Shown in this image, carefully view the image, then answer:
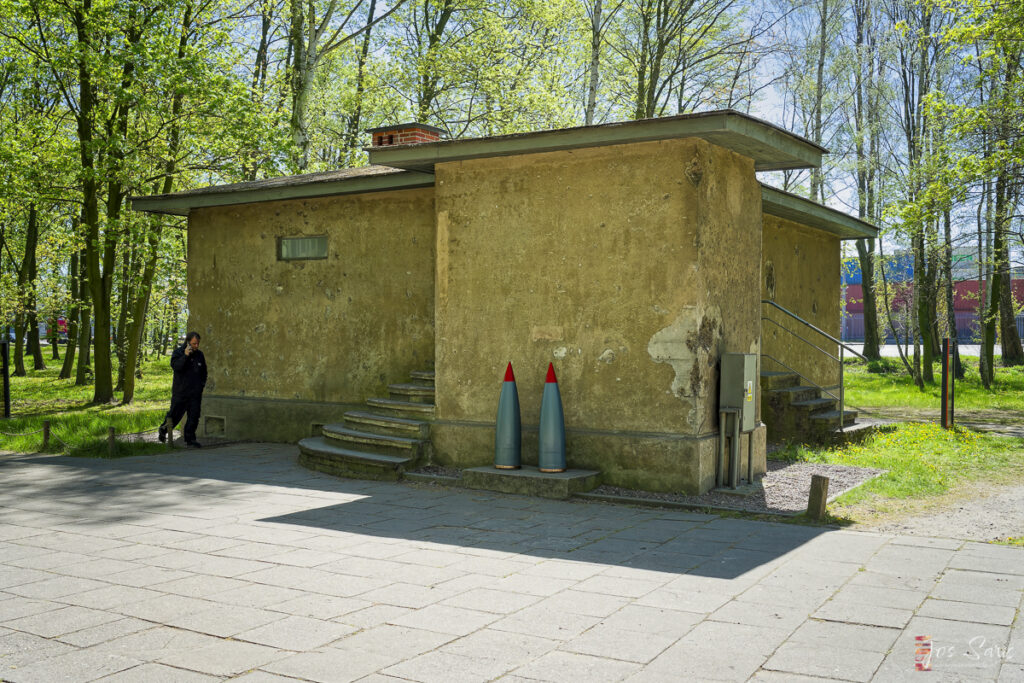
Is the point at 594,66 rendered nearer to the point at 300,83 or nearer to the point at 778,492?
the point at 300,83

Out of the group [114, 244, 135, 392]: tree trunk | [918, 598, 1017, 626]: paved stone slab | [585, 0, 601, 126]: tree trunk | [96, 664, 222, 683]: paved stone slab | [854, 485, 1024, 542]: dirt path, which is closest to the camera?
[96, 664, 222, 683]: paved stone slab

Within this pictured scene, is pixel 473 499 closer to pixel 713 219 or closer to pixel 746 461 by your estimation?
pixel 746 461

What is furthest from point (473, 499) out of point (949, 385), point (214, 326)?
point (949, 385)

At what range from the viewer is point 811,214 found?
12586 millimetres

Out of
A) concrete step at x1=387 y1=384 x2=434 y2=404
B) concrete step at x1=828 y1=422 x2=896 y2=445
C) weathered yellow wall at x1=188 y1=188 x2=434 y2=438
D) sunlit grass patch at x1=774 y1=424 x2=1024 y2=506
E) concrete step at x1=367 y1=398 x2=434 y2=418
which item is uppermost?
weathered yellow wall at x1=188 y1=188 x2=434 y2=438

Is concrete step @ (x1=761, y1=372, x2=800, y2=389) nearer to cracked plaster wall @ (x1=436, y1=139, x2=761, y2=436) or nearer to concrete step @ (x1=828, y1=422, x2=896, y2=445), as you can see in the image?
concrete step @ (x1=828, y1=422, x2=896, y2=445)

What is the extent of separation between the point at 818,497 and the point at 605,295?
2.98 meters

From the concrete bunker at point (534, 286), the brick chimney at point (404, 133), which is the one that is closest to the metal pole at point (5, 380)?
the concrete bunker at point (534, 286)

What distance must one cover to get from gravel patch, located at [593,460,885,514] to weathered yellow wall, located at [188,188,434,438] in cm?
433

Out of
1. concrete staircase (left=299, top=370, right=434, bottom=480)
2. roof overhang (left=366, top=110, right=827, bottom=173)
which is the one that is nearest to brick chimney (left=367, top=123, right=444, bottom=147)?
roof overhang (left=366, top=110, right=827, bottom=173)

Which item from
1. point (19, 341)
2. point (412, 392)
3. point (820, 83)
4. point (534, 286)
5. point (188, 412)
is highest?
point (820, 83)

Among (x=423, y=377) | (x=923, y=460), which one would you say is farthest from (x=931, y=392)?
(x=423, y=377)

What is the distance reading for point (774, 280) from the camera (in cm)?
1329

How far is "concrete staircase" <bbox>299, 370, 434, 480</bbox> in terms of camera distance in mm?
9992
